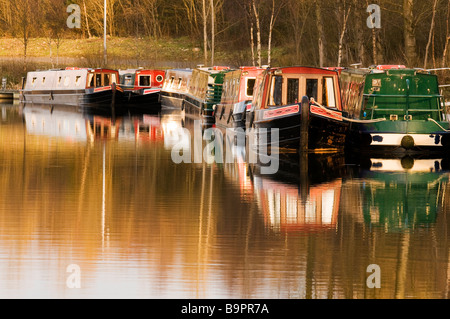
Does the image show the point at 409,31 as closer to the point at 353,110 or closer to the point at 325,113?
the point at 353,110

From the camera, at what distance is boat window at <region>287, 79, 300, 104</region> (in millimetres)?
26609

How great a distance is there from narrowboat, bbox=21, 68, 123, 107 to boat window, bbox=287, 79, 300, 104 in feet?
98.0

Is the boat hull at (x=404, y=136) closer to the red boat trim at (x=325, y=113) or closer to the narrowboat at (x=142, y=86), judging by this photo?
the red boat trim at (x=325, y=113)

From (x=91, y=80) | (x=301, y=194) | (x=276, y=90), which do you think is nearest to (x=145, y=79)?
(x=91, y=80)

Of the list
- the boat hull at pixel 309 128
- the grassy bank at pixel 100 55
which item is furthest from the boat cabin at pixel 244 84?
the grassy bank at pixel 100 55

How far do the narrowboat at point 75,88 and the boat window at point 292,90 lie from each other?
29.9m

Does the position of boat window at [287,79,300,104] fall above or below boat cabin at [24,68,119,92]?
below

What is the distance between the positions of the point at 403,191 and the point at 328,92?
358 inches

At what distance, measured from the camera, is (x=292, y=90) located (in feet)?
87.5

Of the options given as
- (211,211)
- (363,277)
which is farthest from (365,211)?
(363,277)

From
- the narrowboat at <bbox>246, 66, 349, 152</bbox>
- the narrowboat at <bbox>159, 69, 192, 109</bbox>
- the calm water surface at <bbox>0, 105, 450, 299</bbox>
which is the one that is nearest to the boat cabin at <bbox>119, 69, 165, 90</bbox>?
the narrowboat at <bbox>159, 69, 192, 109</bbox>

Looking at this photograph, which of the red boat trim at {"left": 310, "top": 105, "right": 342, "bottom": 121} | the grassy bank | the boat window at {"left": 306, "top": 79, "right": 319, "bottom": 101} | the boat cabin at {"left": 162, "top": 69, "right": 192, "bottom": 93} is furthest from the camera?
the grassy bank

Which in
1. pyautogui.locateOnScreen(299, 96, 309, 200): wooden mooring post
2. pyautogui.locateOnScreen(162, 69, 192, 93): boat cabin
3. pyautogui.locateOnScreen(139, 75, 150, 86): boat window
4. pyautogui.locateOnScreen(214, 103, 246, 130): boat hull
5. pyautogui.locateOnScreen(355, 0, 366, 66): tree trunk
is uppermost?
pyautogui.locateOnScreen(355, 0, 366, 66): tree trunk

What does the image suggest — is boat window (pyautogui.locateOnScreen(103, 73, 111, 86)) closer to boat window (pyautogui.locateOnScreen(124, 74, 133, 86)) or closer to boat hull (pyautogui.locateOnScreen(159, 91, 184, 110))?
boat window (pyautogui.locateOnScreen(124, 74, 133, 86))
